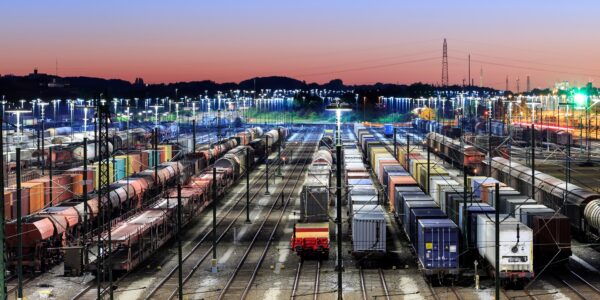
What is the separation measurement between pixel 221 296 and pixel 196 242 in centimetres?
1502

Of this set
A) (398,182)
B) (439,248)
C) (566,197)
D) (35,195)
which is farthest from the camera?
(398,182)

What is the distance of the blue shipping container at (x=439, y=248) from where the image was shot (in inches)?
1351

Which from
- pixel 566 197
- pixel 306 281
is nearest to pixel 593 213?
pixel 566 197

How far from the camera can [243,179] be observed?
86.7m

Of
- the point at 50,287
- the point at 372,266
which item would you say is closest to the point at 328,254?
the point at 372,266

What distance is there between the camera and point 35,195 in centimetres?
4962

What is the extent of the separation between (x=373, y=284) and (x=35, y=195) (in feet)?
84.2

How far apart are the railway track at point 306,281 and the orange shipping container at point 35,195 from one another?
770 inches

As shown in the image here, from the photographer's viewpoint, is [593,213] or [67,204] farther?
[67,204]

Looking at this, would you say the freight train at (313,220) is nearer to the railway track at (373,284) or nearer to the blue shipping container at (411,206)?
the railway track at (373,284)

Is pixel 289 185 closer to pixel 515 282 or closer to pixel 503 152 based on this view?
pixel 503 152

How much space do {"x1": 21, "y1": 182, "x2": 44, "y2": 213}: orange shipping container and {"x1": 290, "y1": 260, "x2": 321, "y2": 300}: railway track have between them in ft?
64.1

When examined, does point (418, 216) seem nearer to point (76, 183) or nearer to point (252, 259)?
point (252, 259)

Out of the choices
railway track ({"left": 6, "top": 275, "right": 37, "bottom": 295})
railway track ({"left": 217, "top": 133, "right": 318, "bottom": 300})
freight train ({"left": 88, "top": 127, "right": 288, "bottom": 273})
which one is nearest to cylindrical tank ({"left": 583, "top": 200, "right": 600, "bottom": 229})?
railway track ({"left": 217, "top": 133, "right": 318, "bottom": 300})
